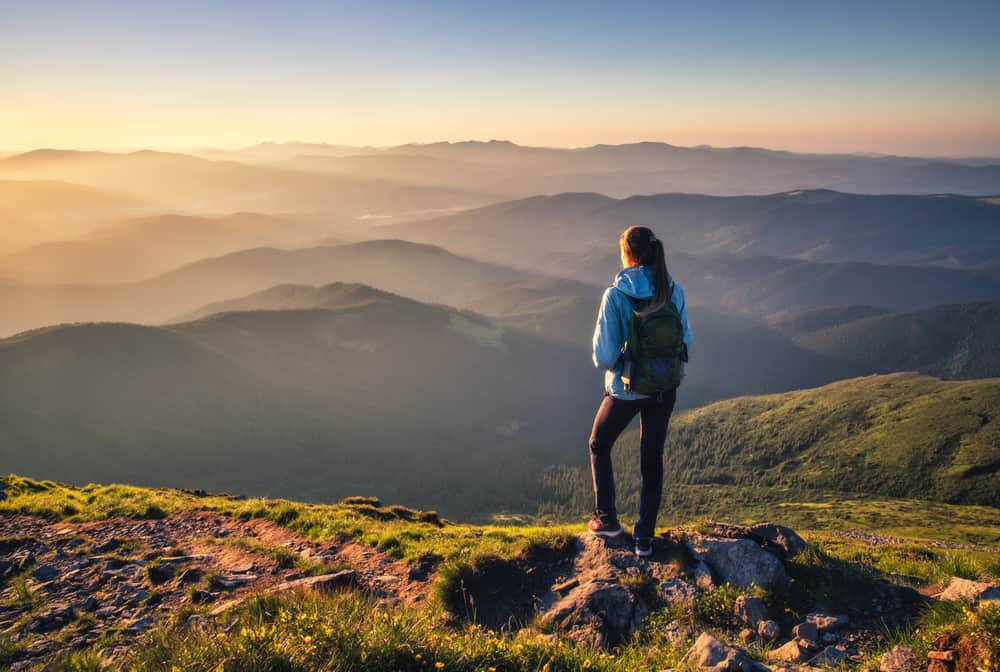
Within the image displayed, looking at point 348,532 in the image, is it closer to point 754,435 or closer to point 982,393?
point 754,435

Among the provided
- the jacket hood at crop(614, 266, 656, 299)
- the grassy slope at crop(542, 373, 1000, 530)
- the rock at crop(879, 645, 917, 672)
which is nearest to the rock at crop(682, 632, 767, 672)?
the rock at crop(879, 645, 917, 672)

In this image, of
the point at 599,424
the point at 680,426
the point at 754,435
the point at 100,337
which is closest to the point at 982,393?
the point at 754,435

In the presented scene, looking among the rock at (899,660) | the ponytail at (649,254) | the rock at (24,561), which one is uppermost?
the ponytail at (649,254)

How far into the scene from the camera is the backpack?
7398mm

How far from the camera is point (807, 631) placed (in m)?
6.27

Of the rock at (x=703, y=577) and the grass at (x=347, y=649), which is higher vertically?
the grass at (x=347, y=649)

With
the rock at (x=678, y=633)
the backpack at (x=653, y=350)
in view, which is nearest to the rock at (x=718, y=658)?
the rock at (x=678, y=633)

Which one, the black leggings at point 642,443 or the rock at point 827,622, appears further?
the black leggings at point 642,443

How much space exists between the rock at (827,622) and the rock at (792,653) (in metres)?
0.48

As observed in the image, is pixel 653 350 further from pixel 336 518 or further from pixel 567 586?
pixel 336 518

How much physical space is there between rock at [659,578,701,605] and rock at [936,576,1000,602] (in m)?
2.79

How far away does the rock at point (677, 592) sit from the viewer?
722 centimetres

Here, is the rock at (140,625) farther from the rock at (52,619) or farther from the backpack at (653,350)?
the backpack at (653,350)

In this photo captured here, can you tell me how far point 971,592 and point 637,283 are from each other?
206 inches
